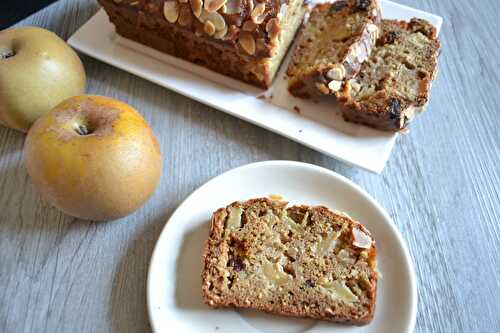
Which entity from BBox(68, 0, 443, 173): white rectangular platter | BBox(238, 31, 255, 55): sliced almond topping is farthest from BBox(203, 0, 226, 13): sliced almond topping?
BBox(68, 0, 443, 173): white rectangular platter

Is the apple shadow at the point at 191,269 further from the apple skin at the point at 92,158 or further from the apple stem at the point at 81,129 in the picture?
the apple stem at the point at 81,129

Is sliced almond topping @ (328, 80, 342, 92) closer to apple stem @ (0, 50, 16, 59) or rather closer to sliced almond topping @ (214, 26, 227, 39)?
sliced almond topping @ (214, 26, 227, 39)

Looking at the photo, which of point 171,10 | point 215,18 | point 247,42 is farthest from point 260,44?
point 171,10

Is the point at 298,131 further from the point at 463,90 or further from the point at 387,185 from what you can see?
the point at 463,90

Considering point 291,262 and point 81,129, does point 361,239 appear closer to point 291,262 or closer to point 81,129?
point 291,262

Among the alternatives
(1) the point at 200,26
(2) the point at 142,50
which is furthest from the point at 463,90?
(2) the point at 142,50
